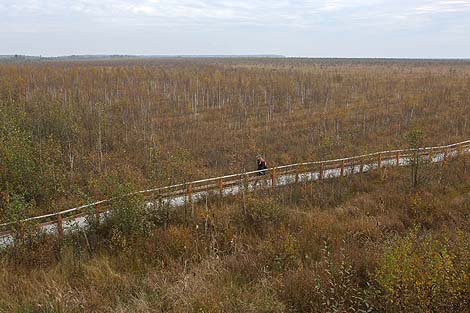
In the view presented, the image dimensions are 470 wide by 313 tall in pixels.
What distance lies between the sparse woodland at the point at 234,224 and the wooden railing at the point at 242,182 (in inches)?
17.3

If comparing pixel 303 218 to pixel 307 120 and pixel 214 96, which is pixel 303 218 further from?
pixel 214 96

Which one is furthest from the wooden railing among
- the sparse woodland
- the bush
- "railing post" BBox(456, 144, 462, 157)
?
the bush

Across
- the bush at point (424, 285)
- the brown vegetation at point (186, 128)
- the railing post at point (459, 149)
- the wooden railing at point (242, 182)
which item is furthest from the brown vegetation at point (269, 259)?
the railing post at point (459, 149)

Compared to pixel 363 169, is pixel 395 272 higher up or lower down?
higher up

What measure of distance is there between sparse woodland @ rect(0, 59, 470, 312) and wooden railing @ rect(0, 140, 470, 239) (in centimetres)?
44

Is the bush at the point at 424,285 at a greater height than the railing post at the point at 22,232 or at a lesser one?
greater

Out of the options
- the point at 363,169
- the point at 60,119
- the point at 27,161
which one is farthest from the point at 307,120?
the point at 27,161

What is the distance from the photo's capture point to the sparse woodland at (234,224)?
6477mm

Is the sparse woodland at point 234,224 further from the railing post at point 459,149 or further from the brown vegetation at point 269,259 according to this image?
the railing post at point 459,149

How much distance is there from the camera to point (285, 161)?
2173 centimetres

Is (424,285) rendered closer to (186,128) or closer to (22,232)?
(22,232)

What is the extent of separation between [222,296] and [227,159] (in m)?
15.5

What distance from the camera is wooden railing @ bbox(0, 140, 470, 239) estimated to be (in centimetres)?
1062

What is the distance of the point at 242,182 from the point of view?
1395 centimetres
